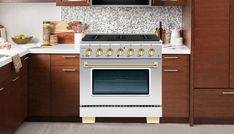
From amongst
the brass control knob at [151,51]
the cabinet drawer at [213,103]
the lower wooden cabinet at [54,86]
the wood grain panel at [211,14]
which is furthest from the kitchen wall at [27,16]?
the cabinet drawer at [213,103]

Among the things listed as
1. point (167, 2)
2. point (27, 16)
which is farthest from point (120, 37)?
point (27, 16)

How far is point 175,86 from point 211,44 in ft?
1.93

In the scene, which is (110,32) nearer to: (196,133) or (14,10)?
(14,10)

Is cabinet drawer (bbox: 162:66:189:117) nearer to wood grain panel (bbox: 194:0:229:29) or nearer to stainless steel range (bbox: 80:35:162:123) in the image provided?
stainless steel range (bbox: 80:35:162:123)

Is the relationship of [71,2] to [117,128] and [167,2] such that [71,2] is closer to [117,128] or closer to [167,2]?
[167,2]

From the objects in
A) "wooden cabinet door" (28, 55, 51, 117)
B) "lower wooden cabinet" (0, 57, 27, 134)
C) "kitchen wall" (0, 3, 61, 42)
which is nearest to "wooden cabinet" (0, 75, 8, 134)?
"lower wooden cabinet" (0, 57, 27, 134)

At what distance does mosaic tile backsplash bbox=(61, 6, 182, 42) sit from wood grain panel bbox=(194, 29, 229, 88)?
0.75 meters

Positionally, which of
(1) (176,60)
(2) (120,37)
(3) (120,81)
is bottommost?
(3) (120,81)

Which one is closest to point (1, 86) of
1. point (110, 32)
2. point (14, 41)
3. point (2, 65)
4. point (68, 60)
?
point (2, 65)

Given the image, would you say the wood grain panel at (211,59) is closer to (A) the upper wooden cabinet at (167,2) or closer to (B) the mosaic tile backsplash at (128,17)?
(A) the upper wooden cabinet at (167,2)

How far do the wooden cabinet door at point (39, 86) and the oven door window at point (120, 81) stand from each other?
1.67 feet

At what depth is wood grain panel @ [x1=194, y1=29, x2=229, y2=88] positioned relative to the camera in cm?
Answer: 481

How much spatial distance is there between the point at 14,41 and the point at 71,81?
91 cm

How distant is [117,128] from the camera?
490cm
